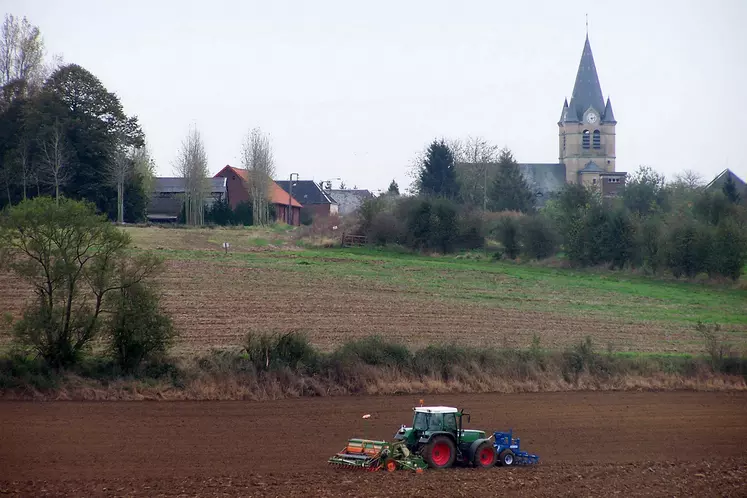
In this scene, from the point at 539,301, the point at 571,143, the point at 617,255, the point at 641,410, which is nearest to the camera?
the point at 641,410

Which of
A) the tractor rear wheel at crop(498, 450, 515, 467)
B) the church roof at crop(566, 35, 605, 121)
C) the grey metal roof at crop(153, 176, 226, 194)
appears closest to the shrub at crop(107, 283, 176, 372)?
the tractor rear wheel at crop(498, 450, 515, 467)

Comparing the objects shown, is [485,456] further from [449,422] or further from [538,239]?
[538,239]

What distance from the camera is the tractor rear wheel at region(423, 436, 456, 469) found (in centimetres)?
1716

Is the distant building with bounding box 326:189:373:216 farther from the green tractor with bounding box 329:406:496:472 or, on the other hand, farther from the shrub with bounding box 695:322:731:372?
the green tractor with bounding box 329:406:496:472

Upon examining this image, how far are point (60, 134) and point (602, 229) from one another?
38.5m

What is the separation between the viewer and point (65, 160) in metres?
58.2

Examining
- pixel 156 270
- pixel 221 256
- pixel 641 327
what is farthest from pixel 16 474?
pixel 221 256

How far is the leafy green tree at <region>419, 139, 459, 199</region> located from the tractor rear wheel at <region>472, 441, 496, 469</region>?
71048 mm

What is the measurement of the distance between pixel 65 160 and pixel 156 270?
36816 millimetres

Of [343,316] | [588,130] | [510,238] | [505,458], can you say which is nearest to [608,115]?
[588,130]

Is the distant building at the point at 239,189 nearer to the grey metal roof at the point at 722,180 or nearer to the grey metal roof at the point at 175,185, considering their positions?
the grey metal roof at the point at 175,185

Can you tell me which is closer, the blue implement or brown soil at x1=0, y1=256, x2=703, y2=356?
the blue implement

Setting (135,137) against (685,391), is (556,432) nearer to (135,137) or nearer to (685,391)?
(685,391)

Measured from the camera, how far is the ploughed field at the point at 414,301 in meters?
31.8
